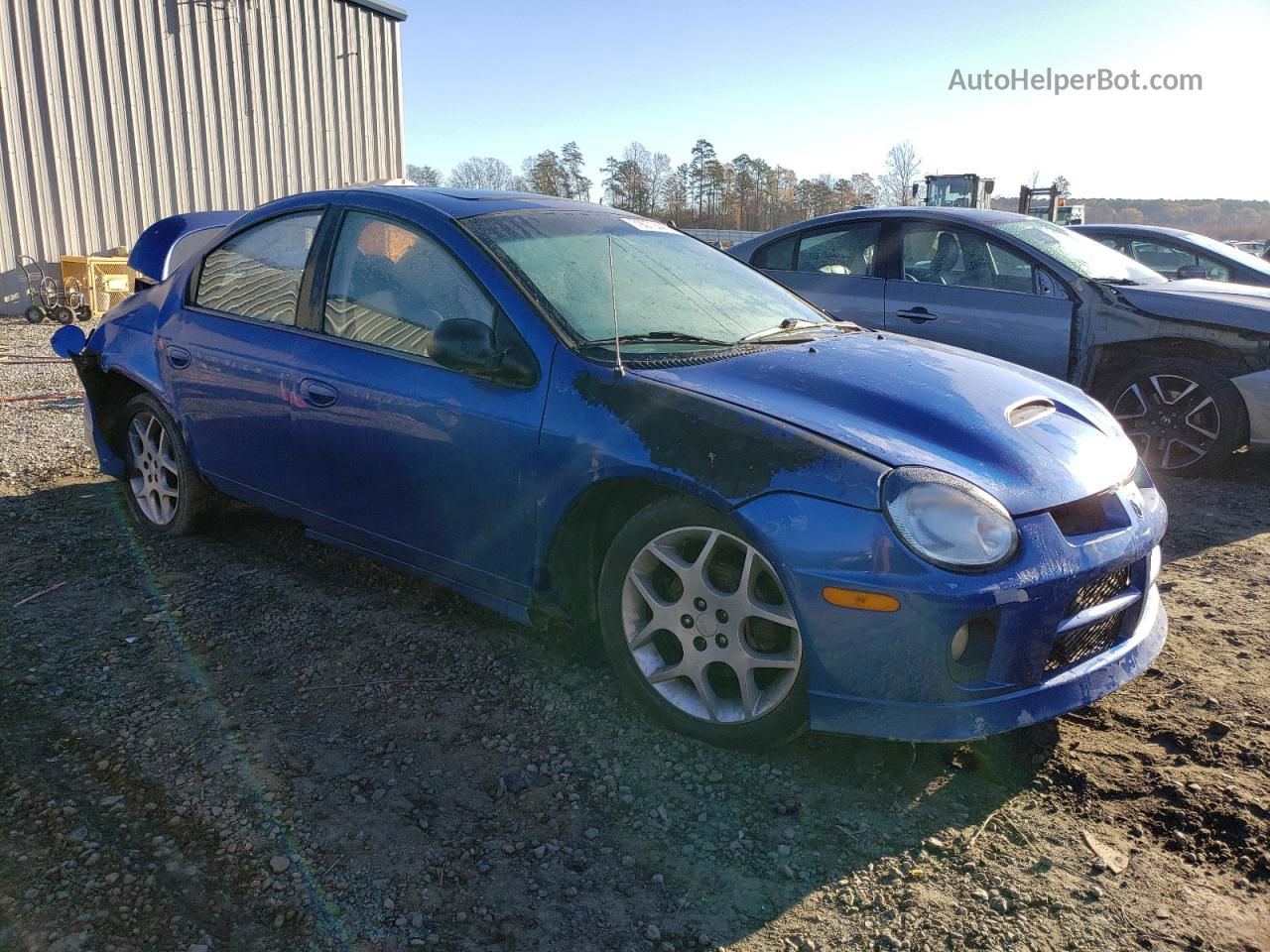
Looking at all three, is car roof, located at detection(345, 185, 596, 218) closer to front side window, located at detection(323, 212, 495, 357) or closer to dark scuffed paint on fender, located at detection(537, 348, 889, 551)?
front side window, located at detection(323, 212, 495, 357)

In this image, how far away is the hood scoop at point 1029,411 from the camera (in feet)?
9.65

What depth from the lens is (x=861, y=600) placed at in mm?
2426

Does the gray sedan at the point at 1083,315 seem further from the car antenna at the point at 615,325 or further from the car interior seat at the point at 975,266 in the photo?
the car antenna at the point at 615,325

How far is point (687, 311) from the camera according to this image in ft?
11.3

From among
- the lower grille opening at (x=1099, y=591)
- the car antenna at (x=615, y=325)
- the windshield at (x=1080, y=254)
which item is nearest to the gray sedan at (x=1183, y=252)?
the windshield at (x=1080, y=254)

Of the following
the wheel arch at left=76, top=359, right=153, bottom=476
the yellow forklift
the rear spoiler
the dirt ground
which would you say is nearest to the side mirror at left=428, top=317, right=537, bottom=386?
the dirt ground

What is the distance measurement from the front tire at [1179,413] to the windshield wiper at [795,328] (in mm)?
3101

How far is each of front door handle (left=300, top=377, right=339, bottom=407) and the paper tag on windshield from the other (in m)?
1.35

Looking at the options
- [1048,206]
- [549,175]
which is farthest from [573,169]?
[1048,206]

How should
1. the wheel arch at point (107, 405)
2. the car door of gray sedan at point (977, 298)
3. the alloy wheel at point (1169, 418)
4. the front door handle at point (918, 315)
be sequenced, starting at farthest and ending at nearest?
the front door handle at point (918, 315), the car door of gray sedan at point (977, 298), the alloy wheel at point (1169, 418), the wheel arch at point (107, 405)

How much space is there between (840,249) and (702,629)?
189 inches

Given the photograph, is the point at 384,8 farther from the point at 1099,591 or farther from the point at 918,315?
the point at 1099,591

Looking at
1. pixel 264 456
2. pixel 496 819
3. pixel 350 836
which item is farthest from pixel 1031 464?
pixel 264 456

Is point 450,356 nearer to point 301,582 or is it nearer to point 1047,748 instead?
point 301,582
